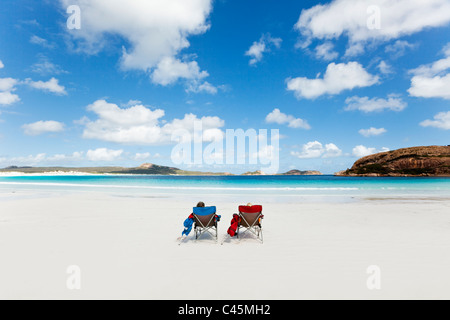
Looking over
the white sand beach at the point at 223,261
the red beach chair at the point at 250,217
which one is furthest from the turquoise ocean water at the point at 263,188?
the red beach chair at the point at 250,217

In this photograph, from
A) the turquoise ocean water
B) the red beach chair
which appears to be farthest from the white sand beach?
the turquoise ocean water

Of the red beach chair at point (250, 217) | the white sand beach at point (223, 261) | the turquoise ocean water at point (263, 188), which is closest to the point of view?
the white sand beach at point (223, 261)

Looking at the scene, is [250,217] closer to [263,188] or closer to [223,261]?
[223,261]

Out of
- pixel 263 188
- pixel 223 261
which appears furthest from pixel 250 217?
pixel 263 188

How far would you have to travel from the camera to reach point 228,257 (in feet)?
18.2

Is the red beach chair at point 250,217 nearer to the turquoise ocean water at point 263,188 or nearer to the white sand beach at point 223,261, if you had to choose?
the white sand beach at point 223,261

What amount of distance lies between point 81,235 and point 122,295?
4.61m

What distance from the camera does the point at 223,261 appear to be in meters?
5.25

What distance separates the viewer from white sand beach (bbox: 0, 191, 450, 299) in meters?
3.94

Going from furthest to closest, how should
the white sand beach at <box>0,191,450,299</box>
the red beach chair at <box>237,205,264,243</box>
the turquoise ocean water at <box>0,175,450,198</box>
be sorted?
the turquoise ocean water at <box>0,175,450,198</box> → the red beach chair at <box>237,205,264,243</box> → the white sand beach at <box>0,191,450,299</box>

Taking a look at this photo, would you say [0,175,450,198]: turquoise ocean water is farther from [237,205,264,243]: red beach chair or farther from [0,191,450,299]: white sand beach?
[237,205,264,243]: red beach chair

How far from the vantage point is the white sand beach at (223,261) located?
12.9 ft
